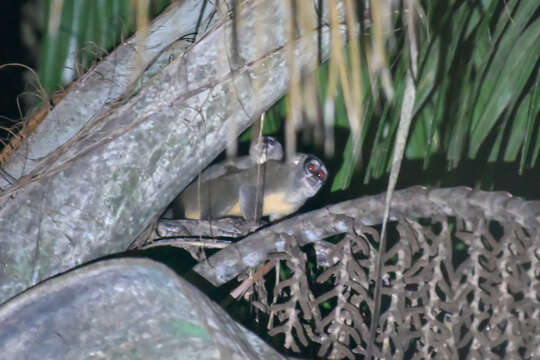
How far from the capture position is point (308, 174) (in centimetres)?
189

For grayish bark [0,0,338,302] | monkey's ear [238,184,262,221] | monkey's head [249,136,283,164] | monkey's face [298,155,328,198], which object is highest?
grayish bark [0,0,338,302]

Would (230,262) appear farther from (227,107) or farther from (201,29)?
(201,29)

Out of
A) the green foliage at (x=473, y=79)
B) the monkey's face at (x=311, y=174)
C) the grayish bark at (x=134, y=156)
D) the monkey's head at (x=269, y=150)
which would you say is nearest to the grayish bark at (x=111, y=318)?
the grayish bark at (x=134, y=156)

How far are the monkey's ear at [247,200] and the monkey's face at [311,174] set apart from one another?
0.45ft

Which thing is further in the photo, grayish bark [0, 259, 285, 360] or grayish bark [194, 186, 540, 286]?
grayish bark [194, 186, 540, 286]

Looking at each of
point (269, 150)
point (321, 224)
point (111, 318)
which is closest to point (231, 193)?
point (269, 150)

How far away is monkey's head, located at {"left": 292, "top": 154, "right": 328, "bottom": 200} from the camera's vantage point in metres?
1.88

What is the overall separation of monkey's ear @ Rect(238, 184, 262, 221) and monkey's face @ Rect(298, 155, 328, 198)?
136 mm

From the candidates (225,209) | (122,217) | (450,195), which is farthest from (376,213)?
(225,209)

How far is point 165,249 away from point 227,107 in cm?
42

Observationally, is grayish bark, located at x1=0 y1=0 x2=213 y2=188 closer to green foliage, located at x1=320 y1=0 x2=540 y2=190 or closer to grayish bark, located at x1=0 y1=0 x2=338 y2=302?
grayish bark, located at x1=0 y1=0 x2=338 y2=302

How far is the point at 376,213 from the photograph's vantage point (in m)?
0.92

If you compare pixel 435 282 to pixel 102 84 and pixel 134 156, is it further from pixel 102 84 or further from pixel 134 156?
pixel 102 84

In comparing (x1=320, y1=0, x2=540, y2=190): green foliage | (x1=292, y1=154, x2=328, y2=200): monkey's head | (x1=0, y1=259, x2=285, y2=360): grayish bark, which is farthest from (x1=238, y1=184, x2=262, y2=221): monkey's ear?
(x1=0, y1=259, x2=285, y2=360): grayish bark
